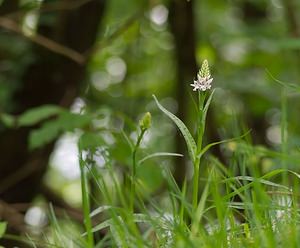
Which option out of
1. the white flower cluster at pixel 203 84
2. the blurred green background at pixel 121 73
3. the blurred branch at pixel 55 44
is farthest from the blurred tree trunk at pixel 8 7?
the white flower cluster at pixel 203 84

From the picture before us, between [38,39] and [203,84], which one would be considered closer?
[203,84]

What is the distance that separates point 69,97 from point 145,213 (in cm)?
189

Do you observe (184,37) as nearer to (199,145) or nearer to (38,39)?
(38,39)

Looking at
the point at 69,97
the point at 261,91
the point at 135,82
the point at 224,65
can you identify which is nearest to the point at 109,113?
the point at 69,97

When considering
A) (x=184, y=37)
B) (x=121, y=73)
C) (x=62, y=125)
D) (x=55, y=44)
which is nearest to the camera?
(x=62, y=125)

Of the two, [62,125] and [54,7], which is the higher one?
[54,7]

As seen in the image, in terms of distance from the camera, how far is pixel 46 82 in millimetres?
2941

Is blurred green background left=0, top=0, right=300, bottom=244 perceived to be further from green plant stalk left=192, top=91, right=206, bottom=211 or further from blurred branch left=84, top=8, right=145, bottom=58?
green plant stalk left=192, top=91, right=206, bottom=211

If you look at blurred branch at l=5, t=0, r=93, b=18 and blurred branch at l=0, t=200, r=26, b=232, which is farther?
blurred branch at l=5, t=0, r=93, b=18

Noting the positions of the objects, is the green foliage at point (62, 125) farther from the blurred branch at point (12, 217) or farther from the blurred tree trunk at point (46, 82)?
the blurred tree trunk at point (46, 82)

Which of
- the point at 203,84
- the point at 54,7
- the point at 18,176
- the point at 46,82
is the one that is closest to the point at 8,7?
the point at 54,7

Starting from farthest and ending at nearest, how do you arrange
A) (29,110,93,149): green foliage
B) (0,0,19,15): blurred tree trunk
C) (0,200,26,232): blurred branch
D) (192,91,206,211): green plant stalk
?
(0,0,19,15): blurred tree trunk, (0,200,26,232): blurred branch, (29,110,93,149): green foliage, (192,91,206,211): green plant stalk

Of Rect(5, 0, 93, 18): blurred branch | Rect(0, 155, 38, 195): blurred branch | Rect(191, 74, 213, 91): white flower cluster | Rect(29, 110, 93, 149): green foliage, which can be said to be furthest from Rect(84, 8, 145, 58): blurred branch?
Rect(191, 74, 213, 91): white flower cluster

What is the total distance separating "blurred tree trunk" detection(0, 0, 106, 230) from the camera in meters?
2.90
